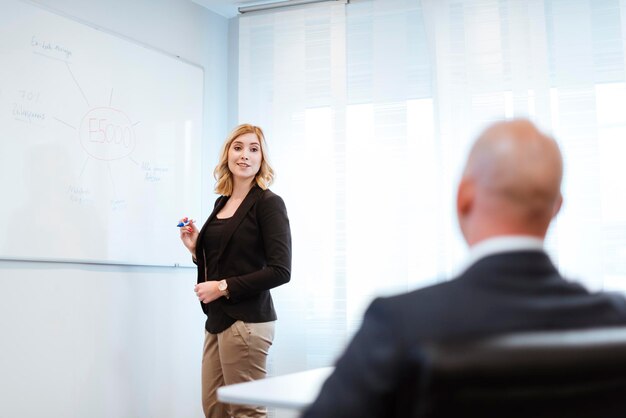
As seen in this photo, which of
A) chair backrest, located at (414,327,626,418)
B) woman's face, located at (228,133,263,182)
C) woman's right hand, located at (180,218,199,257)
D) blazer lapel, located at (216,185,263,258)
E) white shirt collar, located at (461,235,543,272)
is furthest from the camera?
woman's right hand, located at (180,218,199,257)

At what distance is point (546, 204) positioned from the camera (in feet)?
2.97

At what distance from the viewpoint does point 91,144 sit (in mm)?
3043

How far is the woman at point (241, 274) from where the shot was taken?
2676 millimetres

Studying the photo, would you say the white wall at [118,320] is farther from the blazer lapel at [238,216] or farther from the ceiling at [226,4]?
the blazer lapel at [238,216]

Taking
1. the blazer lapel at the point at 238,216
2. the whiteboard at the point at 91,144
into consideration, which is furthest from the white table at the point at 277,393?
the whiteboard at the point at 91,144

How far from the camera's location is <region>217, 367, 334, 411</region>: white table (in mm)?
1309

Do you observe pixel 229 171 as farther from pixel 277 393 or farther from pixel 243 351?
pixel 277 393

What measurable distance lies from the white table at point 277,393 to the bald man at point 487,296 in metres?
0.41

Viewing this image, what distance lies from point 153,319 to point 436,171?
5.24 feet

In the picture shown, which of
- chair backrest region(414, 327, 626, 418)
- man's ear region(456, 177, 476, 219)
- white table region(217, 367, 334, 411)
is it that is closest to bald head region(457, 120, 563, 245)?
man's ear region(456, 177, 476, 219)

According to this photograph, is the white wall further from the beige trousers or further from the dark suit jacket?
the dark suit jacket

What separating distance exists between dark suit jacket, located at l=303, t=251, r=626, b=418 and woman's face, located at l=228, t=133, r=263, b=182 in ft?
7.04

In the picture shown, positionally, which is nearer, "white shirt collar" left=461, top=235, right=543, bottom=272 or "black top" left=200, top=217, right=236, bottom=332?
"white shirt collar" left=461, top=235, right=543, bottom=272

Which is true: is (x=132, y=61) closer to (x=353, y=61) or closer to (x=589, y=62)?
(x=353, y=61)
